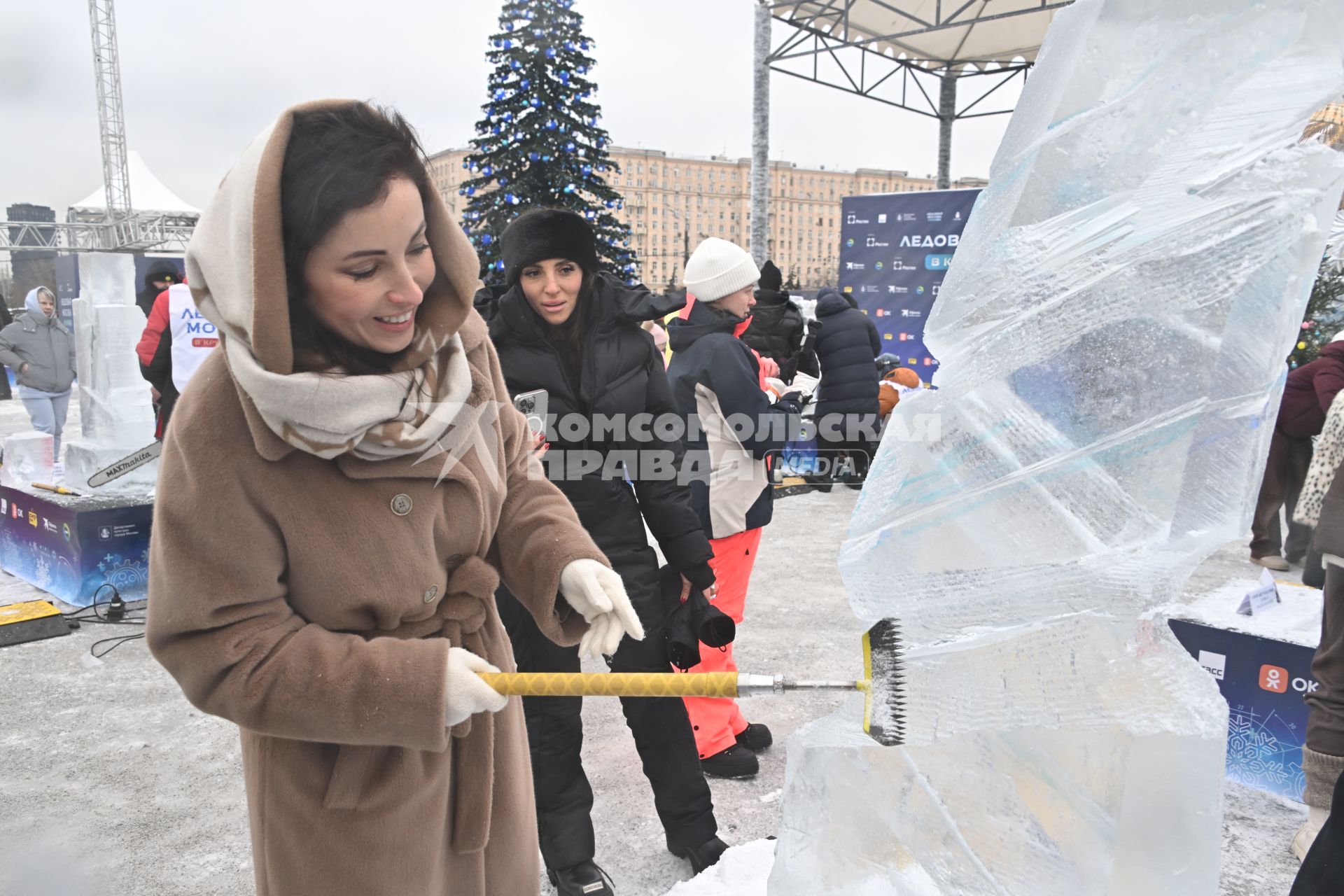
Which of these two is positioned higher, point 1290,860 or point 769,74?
point 769,74

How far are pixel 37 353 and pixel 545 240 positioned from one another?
8446 mm

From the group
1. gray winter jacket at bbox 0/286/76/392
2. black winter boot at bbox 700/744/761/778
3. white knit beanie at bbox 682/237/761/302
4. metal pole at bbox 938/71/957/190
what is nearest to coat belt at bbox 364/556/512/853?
black winter boot at bbox 700/744/761/778

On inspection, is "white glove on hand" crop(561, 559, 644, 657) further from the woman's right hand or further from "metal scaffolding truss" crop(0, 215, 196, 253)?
"metal scaffolding truss" crop(0, 215, 196, 253)

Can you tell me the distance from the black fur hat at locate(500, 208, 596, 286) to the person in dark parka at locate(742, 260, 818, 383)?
414 centimetres

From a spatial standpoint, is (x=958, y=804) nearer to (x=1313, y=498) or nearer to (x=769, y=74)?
(x=1313, y=498)

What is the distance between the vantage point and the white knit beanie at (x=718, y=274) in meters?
3.49

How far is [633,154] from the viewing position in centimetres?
6900

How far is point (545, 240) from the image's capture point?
247 centimetres

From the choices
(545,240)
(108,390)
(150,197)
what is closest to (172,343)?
(108,390)

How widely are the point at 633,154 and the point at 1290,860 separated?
7108cm

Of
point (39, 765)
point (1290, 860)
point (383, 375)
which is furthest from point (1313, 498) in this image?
point (39, 765)

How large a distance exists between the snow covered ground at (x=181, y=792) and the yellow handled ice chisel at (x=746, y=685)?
98cm

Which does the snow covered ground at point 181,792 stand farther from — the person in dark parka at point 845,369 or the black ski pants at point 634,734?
the person in dark parka at point 845,369

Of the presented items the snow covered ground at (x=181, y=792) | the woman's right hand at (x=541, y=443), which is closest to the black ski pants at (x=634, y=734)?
the snow covered ground at (x=181, y=792)
